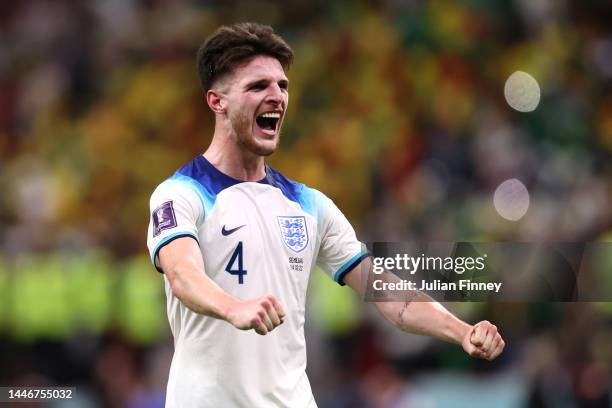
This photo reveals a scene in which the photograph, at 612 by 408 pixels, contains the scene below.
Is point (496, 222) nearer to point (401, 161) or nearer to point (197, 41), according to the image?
point (401, 161)

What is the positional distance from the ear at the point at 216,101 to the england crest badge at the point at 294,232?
0.56 meters

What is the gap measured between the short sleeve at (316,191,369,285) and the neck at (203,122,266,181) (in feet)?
1.28

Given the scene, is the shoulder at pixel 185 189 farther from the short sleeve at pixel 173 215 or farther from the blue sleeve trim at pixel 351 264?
the blue sleeve trim at pixel 351 264

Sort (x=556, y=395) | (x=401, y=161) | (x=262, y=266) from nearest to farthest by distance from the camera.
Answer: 1. (x=262, y=266)
2. (x=556, y=395)
3. (x=401, y=161)

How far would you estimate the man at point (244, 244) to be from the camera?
15.1 feet

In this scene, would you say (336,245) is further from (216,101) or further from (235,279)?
(216,101)

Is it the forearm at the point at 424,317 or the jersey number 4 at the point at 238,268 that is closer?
the jersey number 4 at the point at 238,268

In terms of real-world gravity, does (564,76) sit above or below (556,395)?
above

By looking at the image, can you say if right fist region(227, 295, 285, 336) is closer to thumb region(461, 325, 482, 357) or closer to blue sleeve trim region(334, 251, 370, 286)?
thumb region(461, 325, 482, 357)

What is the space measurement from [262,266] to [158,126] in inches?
329

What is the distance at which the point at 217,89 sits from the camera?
4.91 meters

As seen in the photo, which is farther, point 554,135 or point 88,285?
point 554,135

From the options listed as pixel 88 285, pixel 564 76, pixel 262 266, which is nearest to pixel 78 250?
pixel 88 285

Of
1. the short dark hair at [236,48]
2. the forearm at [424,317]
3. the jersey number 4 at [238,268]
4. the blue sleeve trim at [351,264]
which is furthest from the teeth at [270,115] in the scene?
the forearm at [424,317]
